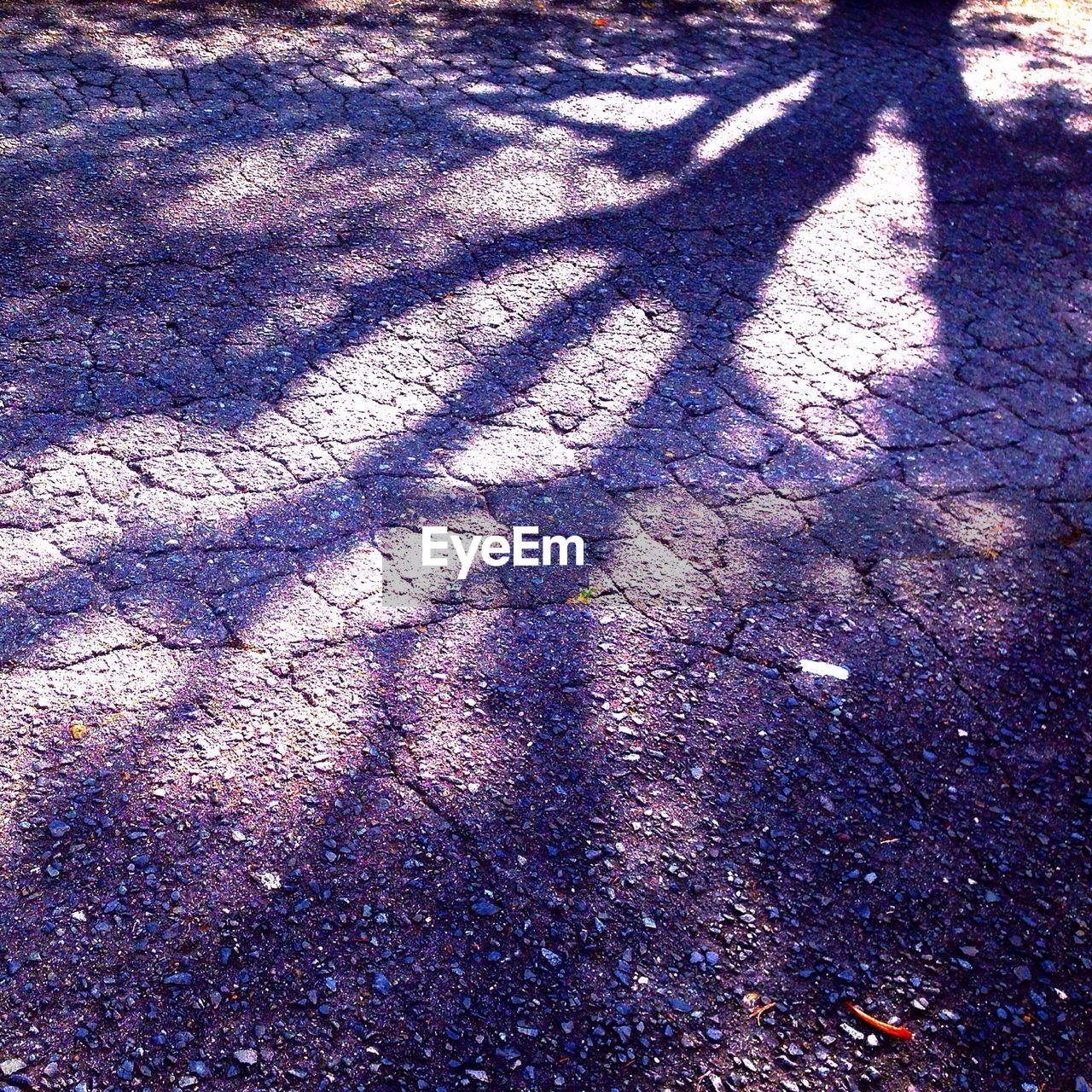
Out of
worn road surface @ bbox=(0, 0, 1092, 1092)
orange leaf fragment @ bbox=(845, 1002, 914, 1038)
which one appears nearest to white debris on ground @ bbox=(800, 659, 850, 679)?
worn road surface @ bbox=(0, 0, 1092, 1092)

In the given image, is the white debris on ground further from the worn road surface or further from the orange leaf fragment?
the orange leaf fragment

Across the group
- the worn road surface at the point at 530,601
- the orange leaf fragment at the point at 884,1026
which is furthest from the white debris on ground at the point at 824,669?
the orange leaf fragment at the point at 884,1026

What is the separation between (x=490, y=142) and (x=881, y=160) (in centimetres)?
207

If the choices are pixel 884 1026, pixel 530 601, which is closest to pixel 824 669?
pixel 530 601

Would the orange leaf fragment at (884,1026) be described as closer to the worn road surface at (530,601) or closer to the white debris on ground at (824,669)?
the worn road surface at (530,601)

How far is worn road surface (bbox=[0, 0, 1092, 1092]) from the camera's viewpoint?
7.22ft

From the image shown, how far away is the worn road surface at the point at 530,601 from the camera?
2201 mm

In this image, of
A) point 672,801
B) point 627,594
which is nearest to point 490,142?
point 627,594

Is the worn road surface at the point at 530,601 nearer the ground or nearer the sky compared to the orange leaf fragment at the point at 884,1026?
nearer the sky

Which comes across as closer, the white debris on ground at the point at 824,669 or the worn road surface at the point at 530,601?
the worn road surface at the point at 530,601

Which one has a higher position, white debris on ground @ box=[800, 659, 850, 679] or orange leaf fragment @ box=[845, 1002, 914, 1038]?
white debris on ground @ box=[800, 659, 850, 679]

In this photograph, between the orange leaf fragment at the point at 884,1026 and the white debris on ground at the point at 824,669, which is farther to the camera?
the white debris on ground at the point at 824,669

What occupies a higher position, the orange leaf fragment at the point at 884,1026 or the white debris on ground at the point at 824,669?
the white debris on ground at the point at 824,669

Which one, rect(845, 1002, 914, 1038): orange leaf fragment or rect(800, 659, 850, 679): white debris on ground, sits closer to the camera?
rect(845, 1002, 914, 1038): orange leaf fragment
